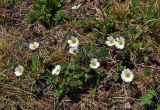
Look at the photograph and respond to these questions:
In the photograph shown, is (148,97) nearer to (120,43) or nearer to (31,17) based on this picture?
(120,43)

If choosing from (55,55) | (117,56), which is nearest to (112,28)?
(117,56)

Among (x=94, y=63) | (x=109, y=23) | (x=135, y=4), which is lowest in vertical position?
(x=94, y=63)

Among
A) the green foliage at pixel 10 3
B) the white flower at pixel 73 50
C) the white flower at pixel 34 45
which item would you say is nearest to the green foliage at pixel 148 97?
the white flower at pixel 73 50

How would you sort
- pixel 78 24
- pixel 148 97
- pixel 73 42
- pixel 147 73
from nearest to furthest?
pixel 148 97 → pixel 147 73 → pixel 73 42 → pixel 78 24

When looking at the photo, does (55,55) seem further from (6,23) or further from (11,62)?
(6,23)

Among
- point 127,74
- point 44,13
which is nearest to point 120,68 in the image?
point 127,74

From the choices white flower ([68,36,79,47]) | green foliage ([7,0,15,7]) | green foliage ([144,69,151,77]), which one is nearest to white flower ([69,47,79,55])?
white flower ([68,36,79,47])
